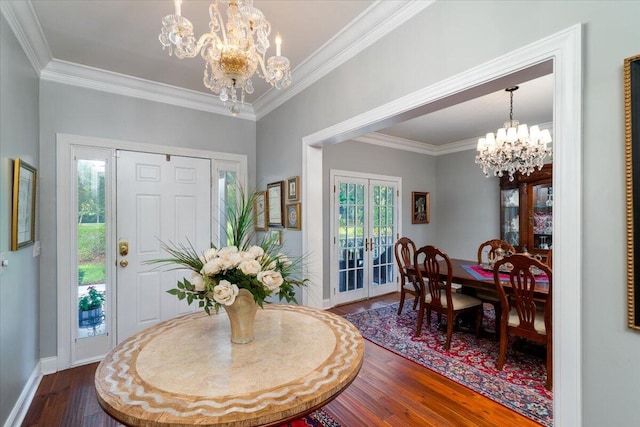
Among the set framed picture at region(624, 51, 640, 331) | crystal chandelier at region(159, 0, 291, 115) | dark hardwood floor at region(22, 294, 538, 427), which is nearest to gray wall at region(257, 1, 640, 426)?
framed picture at region(624, 51, 640, 331)

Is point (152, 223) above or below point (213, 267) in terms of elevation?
above

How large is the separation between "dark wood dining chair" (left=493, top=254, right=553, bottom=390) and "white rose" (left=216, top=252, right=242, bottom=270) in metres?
2.10

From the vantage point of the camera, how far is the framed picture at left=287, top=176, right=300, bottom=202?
2.92 m

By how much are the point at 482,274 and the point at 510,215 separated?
2034 millimetres

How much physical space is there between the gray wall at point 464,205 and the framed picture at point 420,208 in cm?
29

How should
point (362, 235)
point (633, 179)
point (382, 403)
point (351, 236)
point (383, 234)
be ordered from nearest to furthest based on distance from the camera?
1. point (633, 179)
2. point (382, 403)
3. point (351, 236)
4. point (362, 235)
5. point (383, 234)

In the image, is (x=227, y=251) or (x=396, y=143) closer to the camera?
(x=227, y=251)

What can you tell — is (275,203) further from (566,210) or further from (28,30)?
(566,210)

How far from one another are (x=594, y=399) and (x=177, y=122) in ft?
12.5

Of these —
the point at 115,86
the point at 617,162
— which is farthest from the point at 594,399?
the point at 115,86

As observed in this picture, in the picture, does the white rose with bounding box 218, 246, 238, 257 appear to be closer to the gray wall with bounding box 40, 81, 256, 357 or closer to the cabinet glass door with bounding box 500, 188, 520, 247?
the gray wall with bounding box 40, 81, 256, 357

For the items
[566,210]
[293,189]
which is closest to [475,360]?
[566,210]

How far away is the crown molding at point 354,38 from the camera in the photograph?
1.86 meters

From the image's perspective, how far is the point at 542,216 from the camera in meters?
4.20
